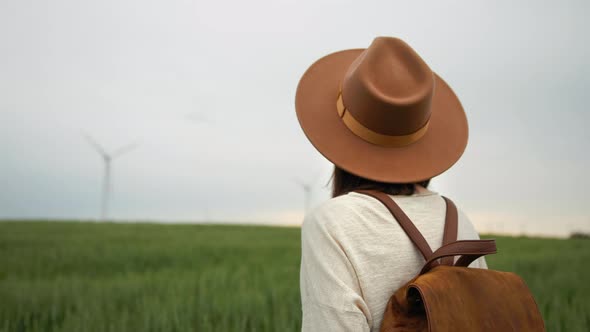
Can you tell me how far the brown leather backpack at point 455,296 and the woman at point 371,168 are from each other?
0.05m

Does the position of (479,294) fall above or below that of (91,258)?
above

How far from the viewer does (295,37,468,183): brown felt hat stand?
4.82 feet

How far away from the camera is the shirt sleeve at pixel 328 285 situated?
47.6 inches

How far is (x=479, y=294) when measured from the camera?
1.25m

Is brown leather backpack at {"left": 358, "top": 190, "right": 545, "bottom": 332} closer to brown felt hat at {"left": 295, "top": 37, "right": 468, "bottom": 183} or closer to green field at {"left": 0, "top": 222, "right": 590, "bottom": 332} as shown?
brown felt hat at {"left": 295, "top": 37, "right": 468, "bottom": 183}

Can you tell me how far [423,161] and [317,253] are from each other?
0.54 meters

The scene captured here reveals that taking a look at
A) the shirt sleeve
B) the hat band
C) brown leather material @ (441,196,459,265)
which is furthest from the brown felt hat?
the shirt sleeve

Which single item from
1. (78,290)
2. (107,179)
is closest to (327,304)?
(78,290)

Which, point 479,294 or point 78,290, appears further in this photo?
point 78,290

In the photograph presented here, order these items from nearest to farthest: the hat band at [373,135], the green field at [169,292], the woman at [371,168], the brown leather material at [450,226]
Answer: the woman at [371,168] → the brown leather material at [450,226] → the hat band at [373,135] → the green field at [169,292]

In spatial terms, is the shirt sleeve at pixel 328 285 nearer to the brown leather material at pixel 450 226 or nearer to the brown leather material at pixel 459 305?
the brown leather material at pixel 459 305

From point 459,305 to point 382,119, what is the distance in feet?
1.98

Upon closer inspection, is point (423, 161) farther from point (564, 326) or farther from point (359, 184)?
point (564, 326)

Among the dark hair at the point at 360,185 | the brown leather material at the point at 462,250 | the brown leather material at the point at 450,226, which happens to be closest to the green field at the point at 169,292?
the dark hair at the point at 360,185
